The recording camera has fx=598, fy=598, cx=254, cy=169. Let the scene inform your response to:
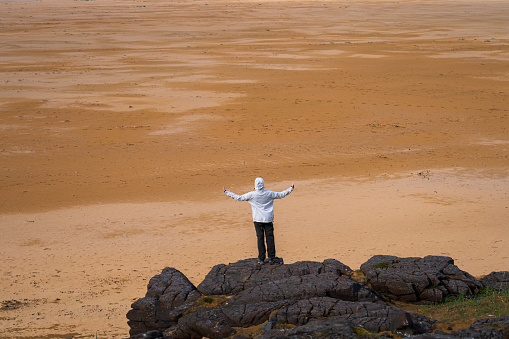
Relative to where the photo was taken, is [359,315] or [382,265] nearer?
[359,315]

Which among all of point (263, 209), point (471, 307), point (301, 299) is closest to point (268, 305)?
point (301, 299)

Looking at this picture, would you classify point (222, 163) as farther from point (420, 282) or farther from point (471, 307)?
point (471, 307)

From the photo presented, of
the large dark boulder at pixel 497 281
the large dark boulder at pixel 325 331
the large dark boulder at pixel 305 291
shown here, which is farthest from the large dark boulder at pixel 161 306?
the large dark boulder at pixel 497 281

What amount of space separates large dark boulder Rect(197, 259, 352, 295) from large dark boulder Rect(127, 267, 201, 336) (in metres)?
0.30

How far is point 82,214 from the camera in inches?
643

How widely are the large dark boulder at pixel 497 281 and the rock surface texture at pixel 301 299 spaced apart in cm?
4

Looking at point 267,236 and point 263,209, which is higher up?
point 263,209

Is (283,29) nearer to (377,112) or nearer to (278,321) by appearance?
(377,112)

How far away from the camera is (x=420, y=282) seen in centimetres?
889

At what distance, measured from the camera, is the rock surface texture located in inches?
278

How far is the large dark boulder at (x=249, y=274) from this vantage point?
8914 millimetres

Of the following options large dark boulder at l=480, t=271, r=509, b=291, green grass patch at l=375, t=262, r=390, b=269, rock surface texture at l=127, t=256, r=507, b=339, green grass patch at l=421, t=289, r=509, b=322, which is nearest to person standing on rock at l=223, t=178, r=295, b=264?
rock surface texture at l=127, t=256, r=507, b=339

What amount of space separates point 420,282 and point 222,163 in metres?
12.7

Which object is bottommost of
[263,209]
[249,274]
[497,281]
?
[497,281]
